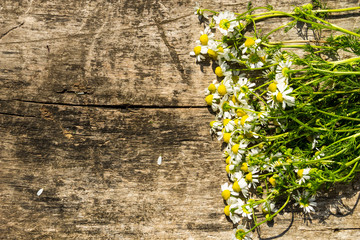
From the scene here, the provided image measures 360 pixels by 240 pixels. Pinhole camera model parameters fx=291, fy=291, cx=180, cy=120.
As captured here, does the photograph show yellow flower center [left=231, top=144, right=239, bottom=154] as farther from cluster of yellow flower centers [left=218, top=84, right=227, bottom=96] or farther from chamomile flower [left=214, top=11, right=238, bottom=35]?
chamomile flower [left=214, top=11, right=238, bottom=35]

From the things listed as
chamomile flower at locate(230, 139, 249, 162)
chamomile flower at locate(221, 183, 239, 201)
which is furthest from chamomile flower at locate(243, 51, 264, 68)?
chamomile flower at locate(221, 183, 239, 201)

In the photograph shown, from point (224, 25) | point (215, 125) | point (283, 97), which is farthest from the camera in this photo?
point (215, 125)

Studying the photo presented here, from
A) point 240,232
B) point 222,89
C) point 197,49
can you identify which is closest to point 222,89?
point 222,89

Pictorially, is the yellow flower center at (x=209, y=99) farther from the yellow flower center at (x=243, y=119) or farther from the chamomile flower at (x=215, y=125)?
the yellow flower center at (x=243, y=119)

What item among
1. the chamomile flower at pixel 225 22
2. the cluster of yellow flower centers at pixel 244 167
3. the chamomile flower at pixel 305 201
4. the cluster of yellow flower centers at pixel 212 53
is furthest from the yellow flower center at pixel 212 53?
the chamomile flower at pixel 305 201

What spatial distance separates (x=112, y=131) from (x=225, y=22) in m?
0.78

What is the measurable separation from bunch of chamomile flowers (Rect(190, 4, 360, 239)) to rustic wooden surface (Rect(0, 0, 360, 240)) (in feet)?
0.31

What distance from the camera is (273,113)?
1.33 metres

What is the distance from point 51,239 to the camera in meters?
1.51

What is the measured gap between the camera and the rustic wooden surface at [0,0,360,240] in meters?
1.51

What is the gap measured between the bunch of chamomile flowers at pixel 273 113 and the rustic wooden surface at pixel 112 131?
9 cm

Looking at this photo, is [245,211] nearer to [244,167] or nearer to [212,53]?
[244,167]

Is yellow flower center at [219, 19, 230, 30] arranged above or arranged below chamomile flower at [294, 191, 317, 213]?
above

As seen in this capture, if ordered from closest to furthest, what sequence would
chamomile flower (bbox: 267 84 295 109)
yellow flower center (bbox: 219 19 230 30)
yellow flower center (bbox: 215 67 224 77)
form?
chamomile flower (bbox: 267 84 295 109) → yellow flower center (bbox: 219 19 230 30) → yellow flower center (bbox: 215 67 224 77)
